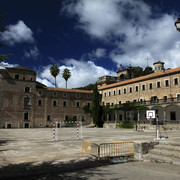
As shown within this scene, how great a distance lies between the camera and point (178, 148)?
8.47 meters

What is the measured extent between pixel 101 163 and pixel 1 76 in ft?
140

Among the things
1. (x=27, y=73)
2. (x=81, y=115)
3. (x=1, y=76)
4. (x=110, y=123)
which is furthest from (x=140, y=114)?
(x=1, y=76)

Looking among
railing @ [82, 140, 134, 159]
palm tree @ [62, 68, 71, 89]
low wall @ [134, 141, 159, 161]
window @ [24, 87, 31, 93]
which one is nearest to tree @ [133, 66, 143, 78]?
palm tree @ [62, 68, 71, 89]

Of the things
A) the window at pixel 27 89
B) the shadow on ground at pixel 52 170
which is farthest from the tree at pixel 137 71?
the shadow on ground at pixel 52 170

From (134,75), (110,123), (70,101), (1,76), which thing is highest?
(134,75)

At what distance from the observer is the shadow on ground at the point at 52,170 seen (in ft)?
21.5

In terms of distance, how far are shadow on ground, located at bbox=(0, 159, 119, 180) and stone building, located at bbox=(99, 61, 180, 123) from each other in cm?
2819

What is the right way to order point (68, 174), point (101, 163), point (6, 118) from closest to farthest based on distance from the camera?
point (68, 174) < point (101, 163) < point (6, 118)

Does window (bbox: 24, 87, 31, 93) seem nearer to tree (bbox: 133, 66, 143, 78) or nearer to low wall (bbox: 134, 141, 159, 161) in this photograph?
low wall (bbox: 134, 141, 159, 161)

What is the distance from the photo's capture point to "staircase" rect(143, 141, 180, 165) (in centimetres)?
803

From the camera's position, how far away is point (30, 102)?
156 feet

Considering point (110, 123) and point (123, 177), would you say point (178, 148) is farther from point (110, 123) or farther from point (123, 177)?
point (110, 123)

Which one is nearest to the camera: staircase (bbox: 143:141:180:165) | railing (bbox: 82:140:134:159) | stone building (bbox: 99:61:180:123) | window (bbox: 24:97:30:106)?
staircase (bbox: 143:141:180:165)

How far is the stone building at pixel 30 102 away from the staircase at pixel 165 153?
40.7 meters
